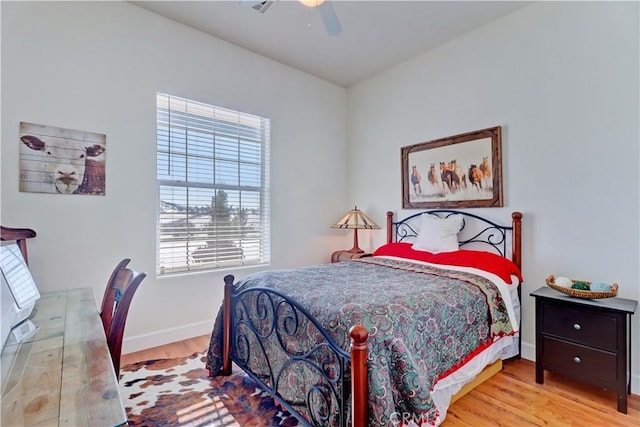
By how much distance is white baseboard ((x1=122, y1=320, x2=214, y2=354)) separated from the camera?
271 centimetres

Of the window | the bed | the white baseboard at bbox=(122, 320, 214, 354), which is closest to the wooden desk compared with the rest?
the bed

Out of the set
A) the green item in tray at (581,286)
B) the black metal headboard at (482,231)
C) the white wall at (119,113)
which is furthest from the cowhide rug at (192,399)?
the black metal headboard at (482,231)

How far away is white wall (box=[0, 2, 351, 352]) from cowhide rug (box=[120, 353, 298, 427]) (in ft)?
2.02

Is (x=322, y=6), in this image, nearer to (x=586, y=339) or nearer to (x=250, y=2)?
(x=250, y=2)

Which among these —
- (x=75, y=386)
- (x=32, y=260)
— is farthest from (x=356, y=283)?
(x=32, y=260)

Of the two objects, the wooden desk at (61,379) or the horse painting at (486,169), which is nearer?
the wooden desk at (61,379)

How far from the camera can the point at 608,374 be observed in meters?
1.93

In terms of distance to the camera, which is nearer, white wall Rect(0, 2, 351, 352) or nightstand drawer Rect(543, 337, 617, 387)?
nightstand drawer Rect(543, 337, 617, 387)

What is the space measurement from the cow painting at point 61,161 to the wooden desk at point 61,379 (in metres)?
1.48

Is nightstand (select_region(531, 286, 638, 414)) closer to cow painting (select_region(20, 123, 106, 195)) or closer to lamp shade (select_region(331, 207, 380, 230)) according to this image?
lamp shade (select_region(331, 207, 380, 230))

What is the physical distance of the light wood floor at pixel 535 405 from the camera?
180cm

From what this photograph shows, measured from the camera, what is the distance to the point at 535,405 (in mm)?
1954

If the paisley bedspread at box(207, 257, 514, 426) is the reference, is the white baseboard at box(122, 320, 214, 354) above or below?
below

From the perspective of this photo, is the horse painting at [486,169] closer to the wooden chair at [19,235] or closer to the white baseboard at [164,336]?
the white baseboard at [164,336]
